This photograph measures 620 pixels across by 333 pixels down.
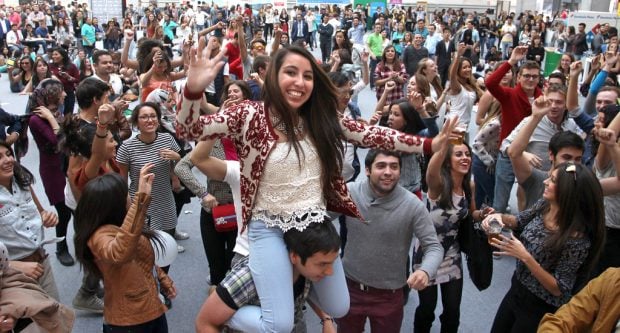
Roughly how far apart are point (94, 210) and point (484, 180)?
12.8 ft

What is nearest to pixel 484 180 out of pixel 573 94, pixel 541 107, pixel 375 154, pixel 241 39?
pixel 573 94

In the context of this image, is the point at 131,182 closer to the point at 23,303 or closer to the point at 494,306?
the point at 23,303

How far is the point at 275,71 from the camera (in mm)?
2420

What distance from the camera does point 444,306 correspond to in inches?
137

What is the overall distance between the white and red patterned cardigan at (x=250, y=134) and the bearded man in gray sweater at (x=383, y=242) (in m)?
0.51

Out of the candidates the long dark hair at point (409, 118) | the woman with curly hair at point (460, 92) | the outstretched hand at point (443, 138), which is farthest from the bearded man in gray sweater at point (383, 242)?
the woman with curly hair at point (460, 92)

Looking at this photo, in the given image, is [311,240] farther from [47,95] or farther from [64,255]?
[47,95]

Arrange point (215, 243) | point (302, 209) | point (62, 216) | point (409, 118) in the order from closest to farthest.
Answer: point (302, 209) < point (215, 243) < point (409, 118) < point (62, 216)

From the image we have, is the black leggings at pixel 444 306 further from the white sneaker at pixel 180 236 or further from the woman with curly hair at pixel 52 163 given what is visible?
the woman with curly hair at pixel 52 163

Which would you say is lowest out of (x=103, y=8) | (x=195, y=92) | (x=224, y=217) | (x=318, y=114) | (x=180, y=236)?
(x=180, y=236)

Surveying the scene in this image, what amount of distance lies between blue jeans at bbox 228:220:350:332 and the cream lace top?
57mm

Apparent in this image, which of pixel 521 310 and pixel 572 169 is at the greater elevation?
pixel 572 169

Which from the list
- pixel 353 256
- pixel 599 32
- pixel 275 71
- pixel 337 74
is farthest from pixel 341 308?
pixel 599 32

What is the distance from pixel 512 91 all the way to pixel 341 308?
10.8 ft
